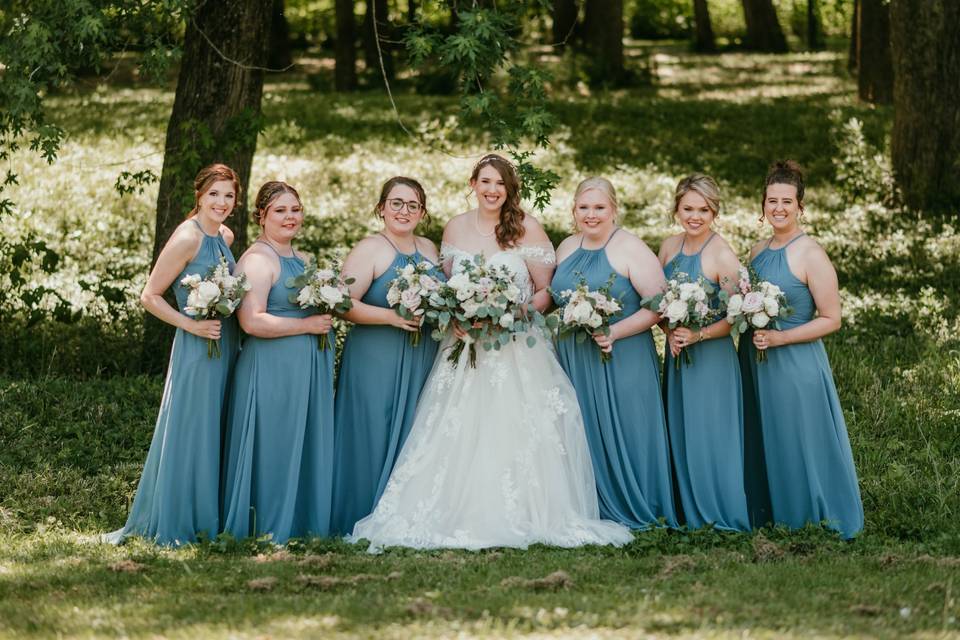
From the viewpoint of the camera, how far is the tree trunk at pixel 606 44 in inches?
957

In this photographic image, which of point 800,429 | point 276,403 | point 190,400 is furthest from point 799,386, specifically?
point 190,400

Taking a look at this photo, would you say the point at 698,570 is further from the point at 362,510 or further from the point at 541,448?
the point at 362,510

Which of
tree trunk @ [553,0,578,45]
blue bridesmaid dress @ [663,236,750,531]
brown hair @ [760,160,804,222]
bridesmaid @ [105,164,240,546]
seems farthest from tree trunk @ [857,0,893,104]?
bridesmaid @ [105,164,240,546]

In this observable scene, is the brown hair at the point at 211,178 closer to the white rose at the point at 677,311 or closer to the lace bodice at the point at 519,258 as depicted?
the lace bodice at the point at 519,258

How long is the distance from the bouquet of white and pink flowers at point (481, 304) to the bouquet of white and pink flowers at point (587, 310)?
16 cm

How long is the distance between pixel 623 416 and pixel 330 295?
2004 mm

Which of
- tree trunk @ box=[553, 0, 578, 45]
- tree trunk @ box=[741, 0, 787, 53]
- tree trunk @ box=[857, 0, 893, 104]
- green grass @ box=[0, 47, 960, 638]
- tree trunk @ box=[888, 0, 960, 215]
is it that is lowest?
green grass @ box=[0, 47, 960, 638]

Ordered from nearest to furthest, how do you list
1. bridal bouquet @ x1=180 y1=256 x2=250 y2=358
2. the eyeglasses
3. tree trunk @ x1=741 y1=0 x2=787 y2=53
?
bridal bouquet @ x1=180 y1=256 x2=250 y2=358 < the eyeglasses < tree trunk @ x1=741 y1=0 x2=787 y2=53

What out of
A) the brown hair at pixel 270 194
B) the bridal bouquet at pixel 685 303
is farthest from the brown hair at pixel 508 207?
the brown hair at pixel 270 194

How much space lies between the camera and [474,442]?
7363mm

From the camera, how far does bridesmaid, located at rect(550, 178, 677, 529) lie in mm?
7422

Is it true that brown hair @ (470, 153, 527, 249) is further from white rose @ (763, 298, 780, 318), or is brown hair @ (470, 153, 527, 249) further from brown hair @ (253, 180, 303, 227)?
white rose @ (763, 298, 780, 318)

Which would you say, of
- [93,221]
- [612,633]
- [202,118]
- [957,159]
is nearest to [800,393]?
[612,633]

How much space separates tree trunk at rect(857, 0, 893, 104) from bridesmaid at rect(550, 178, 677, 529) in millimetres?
15514
